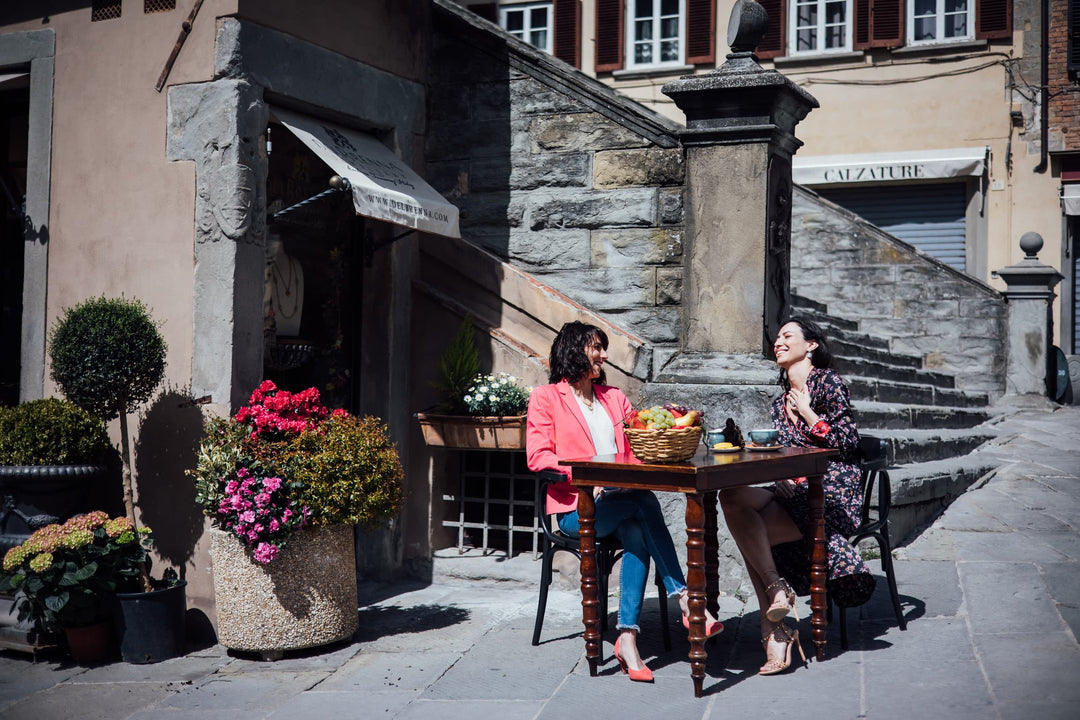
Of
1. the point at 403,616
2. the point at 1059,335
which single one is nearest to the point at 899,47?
the point at 1059,335

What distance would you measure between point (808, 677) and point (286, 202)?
4.18 m

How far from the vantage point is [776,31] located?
16.7 metres

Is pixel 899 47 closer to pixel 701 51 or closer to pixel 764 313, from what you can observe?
pixel 701 51

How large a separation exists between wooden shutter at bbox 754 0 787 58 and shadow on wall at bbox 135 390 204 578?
12750 millimetres

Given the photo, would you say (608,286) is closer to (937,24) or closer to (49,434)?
(49,434)

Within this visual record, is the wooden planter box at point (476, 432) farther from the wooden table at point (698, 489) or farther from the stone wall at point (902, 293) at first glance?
the stone wall at point (902, 293)

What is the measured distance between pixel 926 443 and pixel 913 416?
0.86 meters

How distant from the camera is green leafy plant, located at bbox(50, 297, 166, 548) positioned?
5.43 metres

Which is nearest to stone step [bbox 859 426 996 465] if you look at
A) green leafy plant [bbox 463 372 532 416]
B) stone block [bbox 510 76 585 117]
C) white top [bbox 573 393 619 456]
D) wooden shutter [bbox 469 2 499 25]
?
green leafy plant [bbox 463 372 532 416]

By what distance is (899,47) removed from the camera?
1633 centimetres

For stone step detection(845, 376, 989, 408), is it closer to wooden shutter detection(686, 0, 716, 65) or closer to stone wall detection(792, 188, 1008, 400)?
stone wall detection(792, 188, 1008, 400)

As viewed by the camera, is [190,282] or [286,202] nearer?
[190,282]

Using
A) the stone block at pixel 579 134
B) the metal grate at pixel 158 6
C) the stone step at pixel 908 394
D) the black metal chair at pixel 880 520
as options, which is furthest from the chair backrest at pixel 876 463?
the metal grate at pixel 158 6

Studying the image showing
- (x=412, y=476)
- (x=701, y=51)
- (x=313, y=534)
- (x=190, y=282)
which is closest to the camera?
(x=313, y=534)
